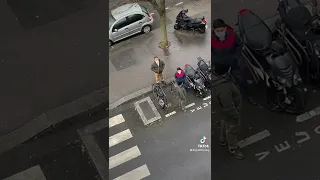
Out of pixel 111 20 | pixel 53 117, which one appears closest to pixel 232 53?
pixel 111 20

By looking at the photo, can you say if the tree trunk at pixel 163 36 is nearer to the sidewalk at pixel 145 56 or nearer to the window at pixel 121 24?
the sidewalk at pixel 145 56

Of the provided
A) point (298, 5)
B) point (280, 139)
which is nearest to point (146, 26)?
point (298, 5)

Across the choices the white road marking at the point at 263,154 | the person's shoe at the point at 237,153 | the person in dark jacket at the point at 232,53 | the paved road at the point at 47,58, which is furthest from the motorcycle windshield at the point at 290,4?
the paved road at the point at 47,58

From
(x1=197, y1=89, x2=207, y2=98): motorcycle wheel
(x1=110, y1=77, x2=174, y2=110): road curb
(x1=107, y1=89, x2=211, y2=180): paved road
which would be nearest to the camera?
(x1=107, y1=89, x2=211, y2=180): paved road

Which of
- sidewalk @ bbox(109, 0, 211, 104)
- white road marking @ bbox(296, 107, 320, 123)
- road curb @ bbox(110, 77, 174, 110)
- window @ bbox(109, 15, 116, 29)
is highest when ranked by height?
window @ bbox(109, 15, 116, 29)

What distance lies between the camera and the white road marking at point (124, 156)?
12.9 metres

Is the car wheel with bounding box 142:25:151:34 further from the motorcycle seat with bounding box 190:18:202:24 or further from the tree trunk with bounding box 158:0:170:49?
the motorcycle seat with bounding box 190:18:202:24

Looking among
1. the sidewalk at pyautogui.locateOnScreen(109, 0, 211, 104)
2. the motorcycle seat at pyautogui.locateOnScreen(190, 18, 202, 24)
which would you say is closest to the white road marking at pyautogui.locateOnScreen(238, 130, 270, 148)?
the sidewalk at pyautogui.locateOnScreen(109, 0, 211, 104)

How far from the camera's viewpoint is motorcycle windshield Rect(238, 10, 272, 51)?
1401cm

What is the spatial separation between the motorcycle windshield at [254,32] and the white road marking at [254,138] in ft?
8.29

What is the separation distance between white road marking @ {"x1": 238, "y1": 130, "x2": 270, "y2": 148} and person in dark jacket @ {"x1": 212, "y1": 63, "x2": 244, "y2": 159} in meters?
0.26

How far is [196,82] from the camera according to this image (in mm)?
14219

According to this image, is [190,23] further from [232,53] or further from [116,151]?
[116,151]

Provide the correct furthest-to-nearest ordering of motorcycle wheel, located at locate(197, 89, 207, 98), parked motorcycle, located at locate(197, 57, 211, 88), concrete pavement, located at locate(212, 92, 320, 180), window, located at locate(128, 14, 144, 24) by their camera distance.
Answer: window, located at locate(128, 14, 144, 24), parked motorcycle, located at locate(197, 57, 211, 88), motorcycle wheel, located at locate(197, 89, 207, 98), concrete pavement, located at locate(212, 92, 320, 180)
